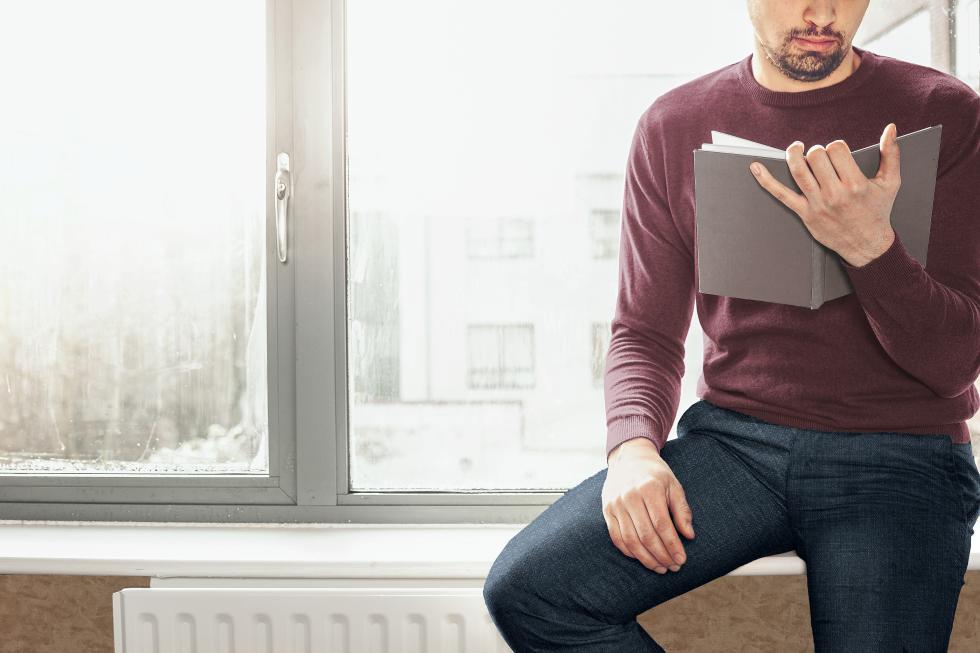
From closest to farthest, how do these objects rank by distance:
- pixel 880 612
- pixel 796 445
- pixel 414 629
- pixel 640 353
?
pixel 880 612
pixel 796 445
pixel 640 353
pixel 414 629

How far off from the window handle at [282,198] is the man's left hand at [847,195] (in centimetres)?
87

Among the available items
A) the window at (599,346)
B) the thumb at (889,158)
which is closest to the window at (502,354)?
the window at (599,346)

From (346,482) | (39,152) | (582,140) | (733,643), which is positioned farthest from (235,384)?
(733,643)

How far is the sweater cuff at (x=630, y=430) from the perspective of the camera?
3.43ft

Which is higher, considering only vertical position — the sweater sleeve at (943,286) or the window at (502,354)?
the sweater sleeve at (943,286)

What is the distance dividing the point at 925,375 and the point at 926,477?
115 millimetres

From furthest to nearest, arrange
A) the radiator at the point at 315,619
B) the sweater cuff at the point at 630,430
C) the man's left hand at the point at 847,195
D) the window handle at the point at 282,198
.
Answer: the window handle at the point at 282,198 < the radiator at the point at 315,619 < the sweater cuff at the point at 630,430 < the man's left hand at the point at 847,195

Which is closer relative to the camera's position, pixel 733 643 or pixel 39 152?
pixel 733 643

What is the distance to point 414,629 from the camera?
4.08 feet

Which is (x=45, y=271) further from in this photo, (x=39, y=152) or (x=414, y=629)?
(x=414, y=629)

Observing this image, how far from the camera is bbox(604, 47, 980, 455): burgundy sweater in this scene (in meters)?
0.94

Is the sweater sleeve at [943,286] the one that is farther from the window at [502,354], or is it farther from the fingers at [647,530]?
the window at [502,354]

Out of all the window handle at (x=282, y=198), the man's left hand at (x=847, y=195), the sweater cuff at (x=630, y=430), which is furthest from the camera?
the window handle at (x=282, y=198)

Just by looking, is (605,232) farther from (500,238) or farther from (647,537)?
(647,537)
